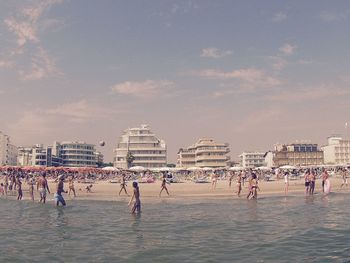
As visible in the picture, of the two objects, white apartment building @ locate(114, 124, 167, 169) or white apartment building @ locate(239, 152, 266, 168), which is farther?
white apartment building @ locate(239, 152, 266, 168)

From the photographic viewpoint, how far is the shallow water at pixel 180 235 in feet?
34.8

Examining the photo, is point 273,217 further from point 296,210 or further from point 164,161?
point 164,161

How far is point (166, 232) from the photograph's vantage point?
14.2 m

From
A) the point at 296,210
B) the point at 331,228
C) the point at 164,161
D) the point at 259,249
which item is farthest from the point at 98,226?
the point at 164,161

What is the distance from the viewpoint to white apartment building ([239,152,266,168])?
17425 centimetres

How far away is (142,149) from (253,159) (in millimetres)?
66501

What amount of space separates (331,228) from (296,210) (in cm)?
559

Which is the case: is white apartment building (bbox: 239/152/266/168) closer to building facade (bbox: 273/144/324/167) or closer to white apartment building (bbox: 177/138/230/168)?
building facade (bbox: 273/144/324/167)

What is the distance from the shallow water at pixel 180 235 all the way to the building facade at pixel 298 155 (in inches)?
5241

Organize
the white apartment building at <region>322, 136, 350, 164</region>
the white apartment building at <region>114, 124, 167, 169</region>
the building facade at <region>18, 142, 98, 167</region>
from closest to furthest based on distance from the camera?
1. the white apartment building at <region>114, 124, 167, 169</region>
2. the white apartment building at <region>322, 136, 350, 164</region>
3. the building facade at <region>18, 142, 98, 167</region>

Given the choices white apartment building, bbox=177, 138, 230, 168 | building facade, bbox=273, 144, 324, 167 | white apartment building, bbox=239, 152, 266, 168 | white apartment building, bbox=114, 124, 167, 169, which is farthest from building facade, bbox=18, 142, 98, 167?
building facade, bbox=273, 144, 324, 167

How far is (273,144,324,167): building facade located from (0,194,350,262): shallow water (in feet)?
437

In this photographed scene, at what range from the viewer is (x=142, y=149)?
130125mm

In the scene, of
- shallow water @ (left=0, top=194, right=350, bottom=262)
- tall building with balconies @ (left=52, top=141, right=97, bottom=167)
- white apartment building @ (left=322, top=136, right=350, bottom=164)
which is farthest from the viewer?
tall building with balconies @ (left=52, top=141, right=97, bottom=167)
